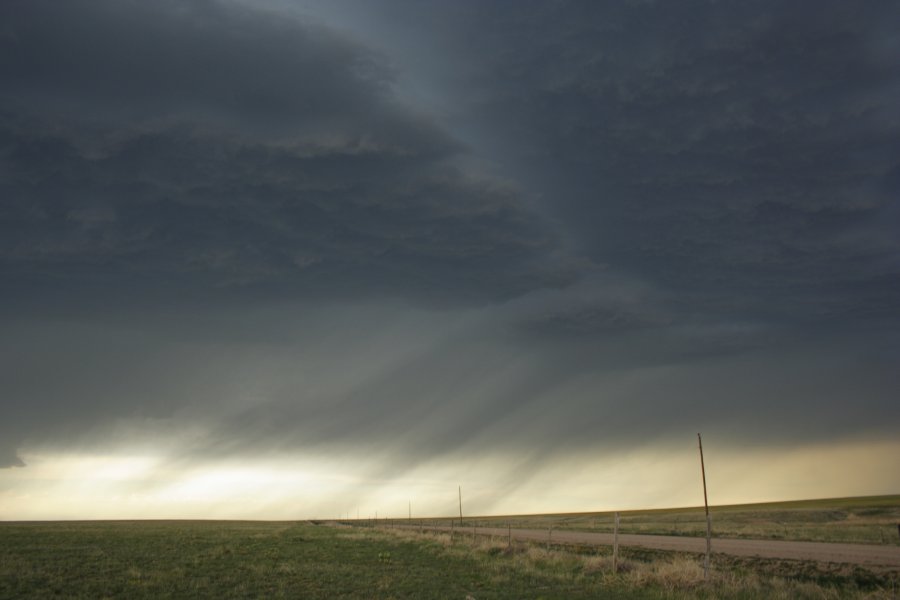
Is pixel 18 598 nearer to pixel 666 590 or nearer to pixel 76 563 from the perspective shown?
pixel 76 563

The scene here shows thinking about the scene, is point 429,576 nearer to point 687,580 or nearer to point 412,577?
point 412,577

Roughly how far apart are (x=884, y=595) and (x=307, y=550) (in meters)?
31.5

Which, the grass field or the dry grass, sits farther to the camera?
the grass field

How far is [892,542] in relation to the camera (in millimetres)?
39000

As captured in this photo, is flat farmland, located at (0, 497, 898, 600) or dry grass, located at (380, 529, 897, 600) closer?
dry grass, located at (380, 529, 897, 600)

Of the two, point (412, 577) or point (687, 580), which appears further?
point (412, 577)

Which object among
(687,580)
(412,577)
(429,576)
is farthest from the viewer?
(429,576)

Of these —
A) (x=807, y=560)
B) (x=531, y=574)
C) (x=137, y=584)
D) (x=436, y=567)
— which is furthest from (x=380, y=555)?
(x=807, y=560)

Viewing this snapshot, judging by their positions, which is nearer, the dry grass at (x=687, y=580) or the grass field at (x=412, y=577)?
the dry grass at (x=687, y=580)

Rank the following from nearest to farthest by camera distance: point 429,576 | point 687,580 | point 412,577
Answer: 1. point 687,580
2. point 412,577
3. point 429,576

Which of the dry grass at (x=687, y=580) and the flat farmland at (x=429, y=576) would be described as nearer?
the dry grass at (x=687, y=580)

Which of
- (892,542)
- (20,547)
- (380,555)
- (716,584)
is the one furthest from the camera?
(20,547)

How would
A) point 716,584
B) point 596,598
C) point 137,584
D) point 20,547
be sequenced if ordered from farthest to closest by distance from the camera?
point 20,547 < point 137,584 < point 716,584 < point 596,598

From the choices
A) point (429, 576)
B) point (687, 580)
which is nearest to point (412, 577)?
point (429, 576)
